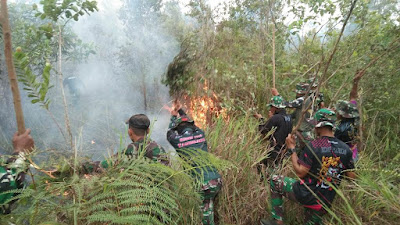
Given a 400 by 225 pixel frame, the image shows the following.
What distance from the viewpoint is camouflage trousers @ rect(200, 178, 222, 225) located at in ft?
8.80

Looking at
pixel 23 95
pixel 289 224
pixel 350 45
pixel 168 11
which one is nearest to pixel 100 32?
pixel 168 11

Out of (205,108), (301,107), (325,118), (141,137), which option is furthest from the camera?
(205,108)

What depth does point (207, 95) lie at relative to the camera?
16.6ft

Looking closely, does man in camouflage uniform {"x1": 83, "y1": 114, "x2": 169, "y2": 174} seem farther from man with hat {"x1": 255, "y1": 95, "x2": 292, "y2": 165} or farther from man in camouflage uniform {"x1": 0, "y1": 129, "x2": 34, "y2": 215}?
man with hat {"x1": 255, "y1": 95, "x2": 292, "y2": 165}

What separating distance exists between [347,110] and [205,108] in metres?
2.61

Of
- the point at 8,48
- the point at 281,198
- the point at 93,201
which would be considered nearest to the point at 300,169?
the point at 281,198

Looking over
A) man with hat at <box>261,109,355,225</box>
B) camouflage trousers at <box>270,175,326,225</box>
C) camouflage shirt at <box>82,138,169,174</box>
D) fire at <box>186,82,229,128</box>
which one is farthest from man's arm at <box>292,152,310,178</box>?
fire at <box>186,82,229,128</box>

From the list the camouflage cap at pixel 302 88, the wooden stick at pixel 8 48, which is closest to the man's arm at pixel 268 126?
the camouflage cap at pixel 302 88

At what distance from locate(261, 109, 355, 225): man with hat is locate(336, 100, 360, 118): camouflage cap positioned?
1.27 metres

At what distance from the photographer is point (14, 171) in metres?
1.68

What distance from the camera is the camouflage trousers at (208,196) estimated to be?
268 cm

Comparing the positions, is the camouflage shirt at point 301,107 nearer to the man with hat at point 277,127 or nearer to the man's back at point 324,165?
the man with hat at point 277,127

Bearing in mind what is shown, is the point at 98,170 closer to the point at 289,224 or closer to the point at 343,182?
the point at 289,224

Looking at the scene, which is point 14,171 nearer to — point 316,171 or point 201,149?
point 201,149
